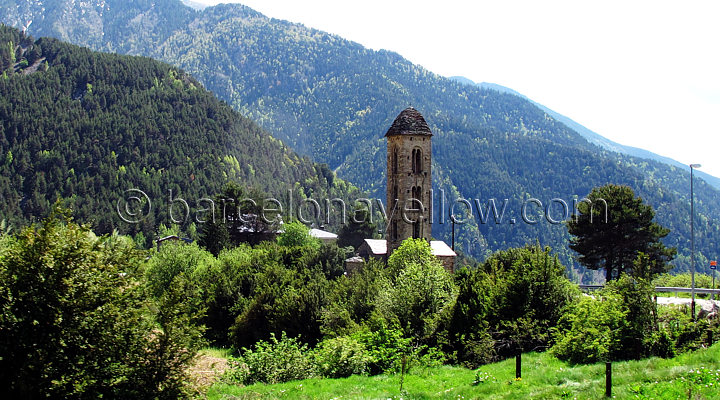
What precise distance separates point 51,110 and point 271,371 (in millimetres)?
134942

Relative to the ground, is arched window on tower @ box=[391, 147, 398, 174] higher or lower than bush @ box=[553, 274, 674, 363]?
higher

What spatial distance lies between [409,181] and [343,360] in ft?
90.9

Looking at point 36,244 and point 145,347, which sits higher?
point 36,244

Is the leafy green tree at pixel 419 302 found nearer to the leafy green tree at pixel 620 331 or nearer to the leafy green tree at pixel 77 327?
the leafy green tree at pixel 620 331

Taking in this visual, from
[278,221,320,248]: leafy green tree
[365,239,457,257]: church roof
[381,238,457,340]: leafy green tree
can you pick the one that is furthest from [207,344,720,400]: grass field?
[278,221,320,248]: leafy green tree

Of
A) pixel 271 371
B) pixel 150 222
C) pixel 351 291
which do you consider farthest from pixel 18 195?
pixel 271 371

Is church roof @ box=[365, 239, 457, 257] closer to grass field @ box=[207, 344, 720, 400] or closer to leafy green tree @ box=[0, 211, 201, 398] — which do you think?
grass field @ box=[207, 344, 720, 400]

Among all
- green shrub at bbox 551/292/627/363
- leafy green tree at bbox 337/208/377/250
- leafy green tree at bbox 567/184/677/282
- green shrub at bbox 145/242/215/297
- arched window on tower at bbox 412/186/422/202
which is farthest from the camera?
leafy green tree at bbox 337/208/377/250

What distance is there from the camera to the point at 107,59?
161125 mm

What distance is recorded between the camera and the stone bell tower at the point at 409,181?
49344mm

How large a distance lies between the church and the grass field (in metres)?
27.6

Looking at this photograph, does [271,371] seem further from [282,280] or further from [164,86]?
[164,86]

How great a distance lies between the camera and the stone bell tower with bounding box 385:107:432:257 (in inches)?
1943

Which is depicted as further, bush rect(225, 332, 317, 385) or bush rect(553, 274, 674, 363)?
bush rect(225, 332, 317, 385)
